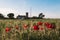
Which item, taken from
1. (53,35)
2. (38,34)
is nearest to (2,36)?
(38,34)

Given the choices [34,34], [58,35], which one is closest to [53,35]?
[58,35]

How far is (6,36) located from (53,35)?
1.15m

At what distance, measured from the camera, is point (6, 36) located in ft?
17.5

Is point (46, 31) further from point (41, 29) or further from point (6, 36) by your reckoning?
point (6, 36)

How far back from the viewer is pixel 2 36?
5.42 m

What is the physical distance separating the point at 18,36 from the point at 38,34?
1.59ft

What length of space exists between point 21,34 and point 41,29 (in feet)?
1.87

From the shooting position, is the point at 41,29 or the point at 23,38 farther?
the point at 41,29

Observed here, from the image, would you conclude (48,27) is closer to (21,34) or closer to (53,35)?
(53,35)

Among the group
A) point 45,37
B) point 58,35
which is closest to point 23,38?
point 45,37

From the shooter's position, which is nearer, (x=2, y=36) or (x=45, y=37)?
(x=45, y=37)

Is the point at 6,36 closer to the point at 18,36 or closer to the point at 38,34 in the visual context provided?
the point at 18,36

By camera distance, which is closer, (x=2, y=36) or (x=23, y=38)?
(x=23, y=38)

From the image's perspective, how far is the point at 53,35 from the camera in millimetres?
5141
